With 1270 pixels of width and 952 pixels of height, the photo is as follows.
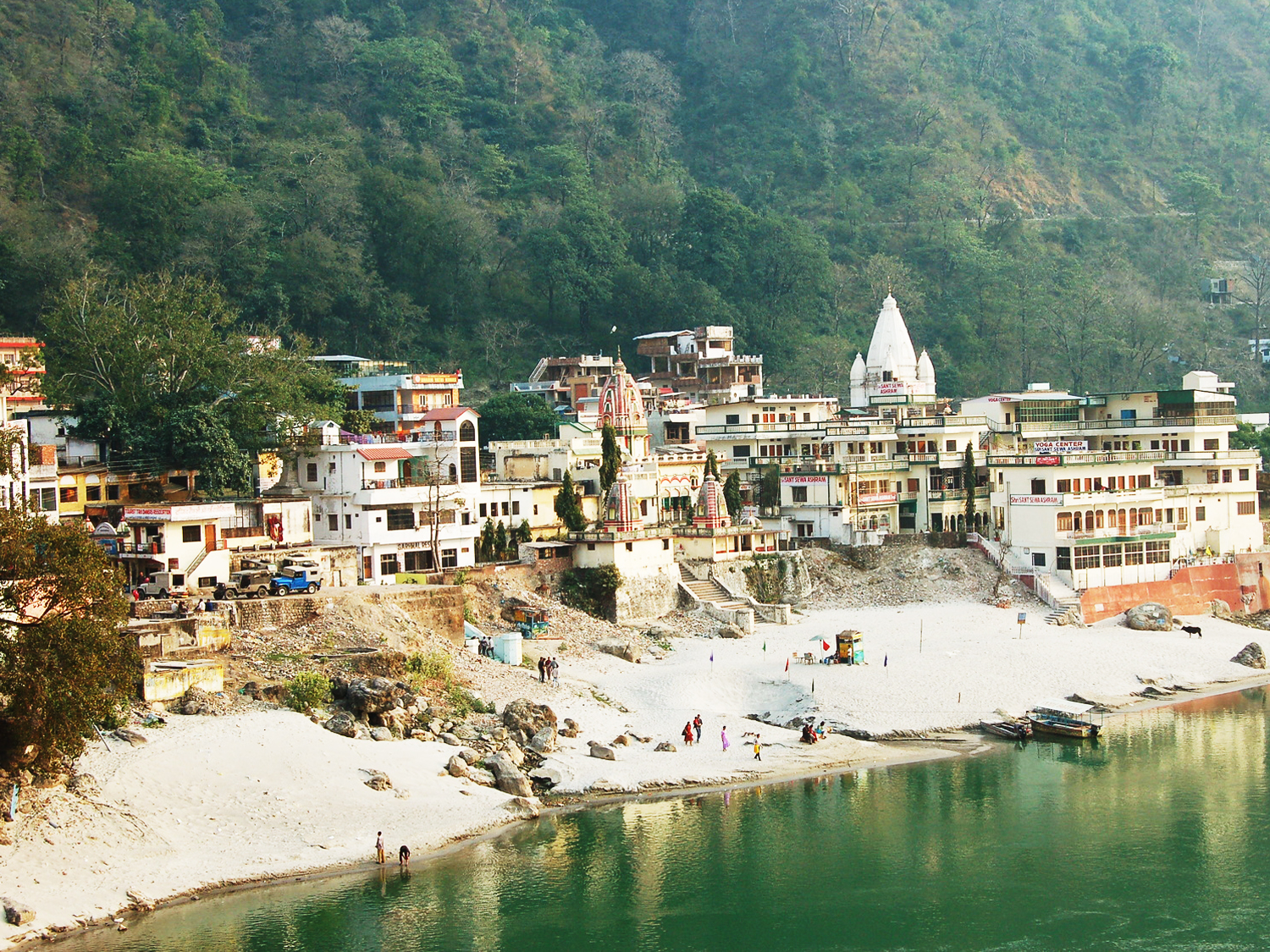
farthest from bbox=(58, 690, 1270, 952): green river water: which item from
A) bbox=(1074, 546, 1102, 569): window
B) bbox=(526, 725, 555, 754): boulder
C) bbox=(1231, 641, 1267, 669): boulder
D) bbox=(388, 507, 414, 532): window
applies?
bbox=(1074, 546, 1102, 569): window

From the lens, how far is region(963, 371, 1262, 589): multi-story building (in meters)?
60.1

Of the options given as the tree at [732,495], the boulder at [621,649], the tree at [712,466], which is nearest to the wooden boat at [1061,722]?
the boulder at [621,649]

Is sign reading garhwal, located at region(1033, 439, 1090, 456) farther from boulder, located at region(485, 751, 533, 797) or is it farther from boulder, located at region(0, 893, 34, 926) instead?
boulder, located at region(0, 893, 34, 926)

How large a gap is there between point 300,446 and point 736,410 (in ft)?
70.9

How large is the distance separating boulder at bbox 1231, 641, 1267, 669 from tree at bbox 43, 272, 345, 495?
99.7ft

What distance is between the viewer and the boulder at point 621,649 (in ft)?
159

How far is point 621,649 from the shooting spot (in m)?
48.9

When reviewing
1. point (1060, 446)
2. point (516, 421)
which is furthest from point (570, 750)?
point (1060, 446)

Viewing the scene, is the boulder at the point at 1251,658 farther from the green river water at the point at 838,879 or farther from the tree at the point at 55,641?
the tree at the point at 55,641

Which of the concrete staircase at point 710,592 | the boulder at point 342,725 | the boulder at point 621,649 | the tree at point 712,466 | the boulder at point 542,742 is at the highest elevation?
the tree at point 712,466

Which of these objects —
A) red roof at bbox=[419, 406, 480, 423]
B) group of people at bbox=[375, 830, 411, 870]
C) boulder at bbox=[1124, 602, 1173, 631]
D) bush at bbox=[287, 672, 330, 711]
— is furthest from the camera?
boulder at bbox=[1124, 602, 1173, 631]

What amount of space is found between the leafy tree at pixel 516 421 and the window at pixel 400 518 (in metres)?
16.4

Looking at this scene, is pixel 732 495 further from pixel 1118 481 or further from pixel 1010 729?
pixel 1010 729

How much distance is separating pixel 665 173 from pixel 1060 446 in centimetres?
4757
